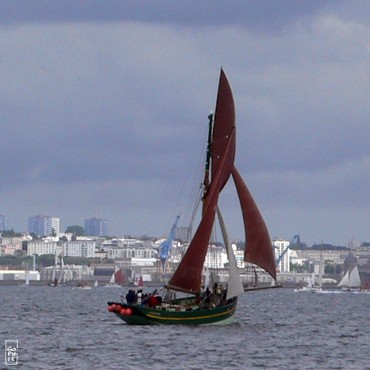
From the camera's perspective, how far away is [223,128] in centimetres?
8875

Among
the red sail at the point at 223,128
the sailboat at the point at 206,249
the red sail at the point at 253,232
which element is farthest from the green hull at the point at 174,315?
the red sail at the point at 223,128

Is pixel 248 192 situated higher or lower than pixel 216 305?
higher

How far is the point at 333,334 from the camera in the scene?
294ft

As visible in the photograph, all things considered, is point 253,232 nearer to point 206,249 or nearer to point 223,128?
point 206,249

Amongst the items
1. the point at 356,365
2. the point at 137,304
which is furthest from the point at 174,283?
the point at 356,365

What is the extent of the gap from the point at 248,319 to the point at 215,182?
19.7m

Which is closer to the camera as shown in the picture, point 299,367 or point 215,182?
point 299,367

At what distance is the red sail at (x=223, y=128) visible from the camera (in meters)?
88.2

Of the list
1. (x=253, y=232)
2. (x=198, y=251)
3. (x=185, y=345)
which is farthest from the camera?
(x=253, y=232)

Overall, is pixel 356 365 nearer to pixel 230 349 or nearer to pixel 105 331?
pixel 230 349

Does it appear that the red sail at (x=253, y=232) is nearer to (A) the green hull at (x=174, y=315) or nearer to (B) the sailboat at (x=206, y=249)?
(B) the sailboat at (x=206, y=249)

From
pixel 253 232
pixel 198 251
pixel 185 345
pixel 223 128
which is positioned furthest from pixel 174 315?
pixel 223 128

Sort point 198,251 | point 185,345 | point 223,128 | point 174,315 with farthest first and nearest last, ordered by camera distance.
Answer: point 223,128 → point 198,251 → point 174,315 → point 185,345

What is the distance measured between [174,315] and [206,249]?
14.4 ft
